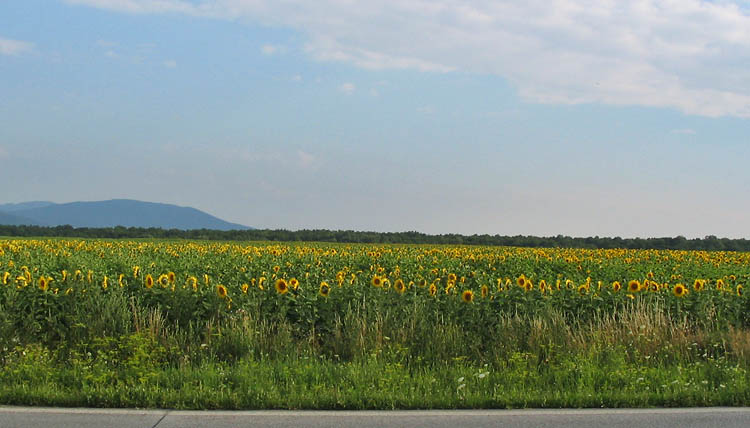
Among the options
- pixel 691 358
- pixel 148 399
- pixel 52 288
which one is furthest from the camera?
pixel 52 288

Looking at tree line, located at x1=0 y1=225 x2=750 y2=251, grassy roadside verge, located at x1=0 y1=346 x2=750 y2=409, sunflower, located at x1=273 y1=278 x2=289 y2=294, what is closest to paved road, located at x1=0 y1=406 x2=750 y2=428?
grassy roadside verge, located at x1=0 y1=346 x2=750 y2=409

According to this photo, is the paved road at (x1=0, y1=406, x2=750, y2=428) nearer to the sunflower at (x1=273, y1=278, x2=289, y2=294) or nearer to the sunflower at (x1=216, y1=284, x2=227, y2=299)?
the sunflower at (x1=216, y1=284, x2=227, y2=299)

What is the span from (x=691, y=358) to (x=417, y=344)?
3.53 m

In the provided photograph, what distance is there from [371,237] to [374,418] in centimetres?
7728

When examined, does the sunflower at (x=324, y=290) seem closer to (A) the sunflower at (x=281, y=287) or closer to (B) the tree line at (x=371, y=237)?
(A) the sunflower at (x=281, y=287)

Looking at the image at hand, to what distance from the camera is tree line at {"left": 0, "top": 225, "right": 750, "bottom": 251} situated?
66312 mm

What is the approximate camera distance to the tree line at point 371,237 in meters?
66.3

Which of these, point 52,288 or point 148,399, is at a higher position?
point 52,288

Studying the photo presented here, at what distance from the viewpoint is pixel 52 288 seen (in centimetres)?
1073

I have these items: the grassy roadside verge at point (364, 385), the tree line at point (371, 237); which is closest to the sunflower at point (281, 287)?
the grassy roadside verge at point (364, 385)

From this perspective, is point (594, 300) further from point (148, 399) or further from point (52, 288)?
point (52, 288)

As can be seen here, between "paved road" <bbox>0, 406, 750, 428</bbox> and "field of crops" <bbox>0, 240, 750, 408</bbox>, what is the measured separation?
0.25m

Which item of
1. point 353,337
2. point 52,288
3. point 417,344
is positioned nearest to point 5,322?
point 52,288

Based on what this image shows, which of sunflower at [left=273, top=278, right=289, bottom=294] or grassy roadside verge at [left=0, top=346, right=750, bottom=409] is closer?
grassy roadside verge at [left=0, top=346, right=750, bottom=409]
